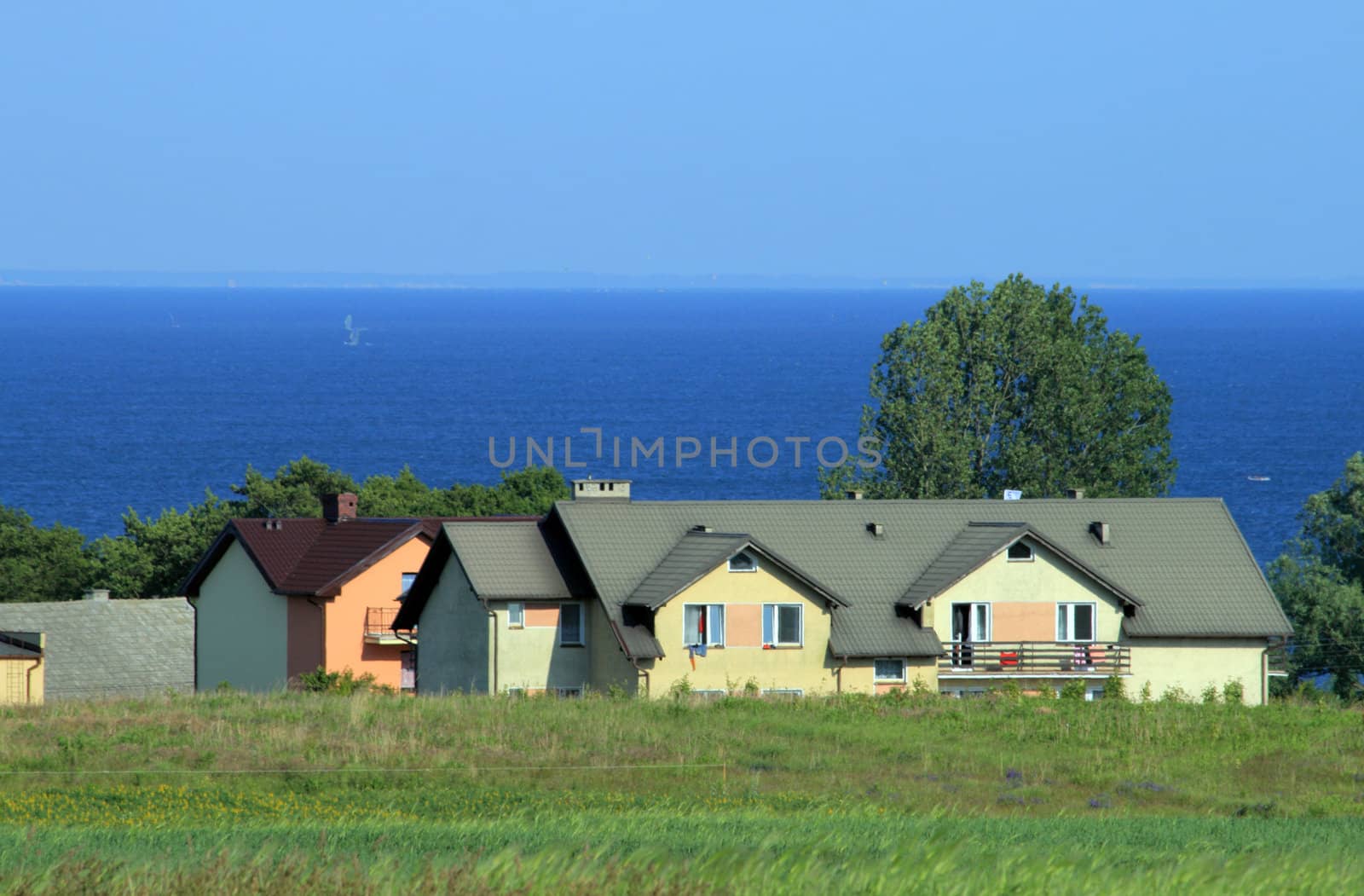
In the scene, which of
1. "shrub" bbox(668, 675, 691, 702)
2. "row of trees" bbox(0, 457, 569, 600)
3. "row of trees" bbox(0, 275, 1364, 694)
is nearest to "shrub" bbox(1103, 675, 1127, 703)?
"shrub" bbox(668, 675, 691, 702)

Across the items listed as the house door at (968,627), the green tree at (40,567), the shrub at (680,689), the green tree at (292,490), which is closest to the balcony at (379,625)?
the shrub at (680,689)

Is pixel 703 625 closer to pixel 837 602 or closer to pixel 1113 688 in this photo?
pixel 837 602

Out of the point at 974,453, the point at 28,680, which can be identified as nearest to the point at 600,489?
the point at 28,680

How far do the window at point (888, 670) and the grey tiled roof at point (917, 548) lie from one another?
41 cm

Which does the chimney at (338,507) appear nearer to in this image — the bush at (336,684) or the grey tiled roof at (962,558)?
the bush at (336,684)

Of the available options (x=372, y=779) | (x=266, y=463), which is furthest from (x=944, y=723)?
(x=266, y=463)

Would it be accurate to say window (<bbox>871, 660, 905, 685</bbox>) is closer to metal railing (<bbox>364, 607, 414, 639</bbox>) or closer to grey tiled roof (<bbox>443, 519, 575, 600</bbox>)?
grey tiled roof (<bbox>443, 519, 575, 600</bbox>)

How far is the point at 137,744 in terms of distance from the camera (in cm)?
3195

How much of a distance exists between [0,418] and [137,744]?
166 metres

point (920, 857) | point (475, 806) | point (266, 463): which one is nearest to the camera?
point (920, 857)

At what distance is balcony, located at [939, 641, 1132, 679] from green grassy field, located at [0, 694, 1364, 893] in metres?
5.26

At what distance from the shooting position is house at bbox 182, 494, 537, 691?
172ft

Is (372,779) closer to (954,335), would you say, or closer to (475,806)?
(475,806)

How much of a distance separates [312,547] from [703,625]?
14.5 metres
